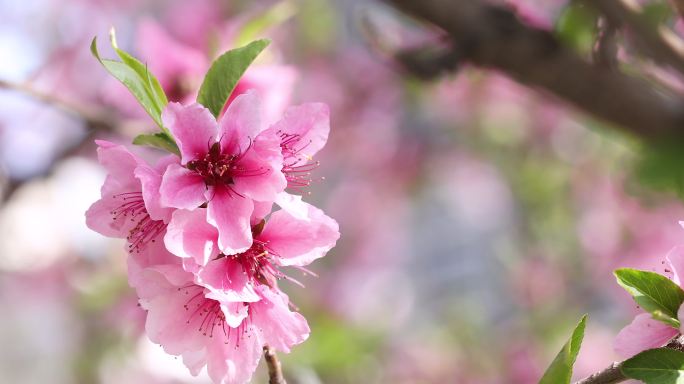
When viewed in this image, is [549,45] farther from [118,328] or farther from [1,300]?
[1,300]

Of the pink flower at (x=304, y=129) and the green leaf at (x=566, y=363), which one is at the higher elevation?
the pink flower at (x=304, y=129)

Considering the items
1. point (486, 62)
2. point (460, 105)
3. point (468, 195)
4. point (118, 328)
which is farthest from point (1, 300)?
point (486, 62)

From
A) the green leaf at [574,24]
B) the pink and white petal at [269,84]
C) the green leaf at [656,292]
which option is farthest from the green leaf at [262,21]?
the green leaf at [656,292]

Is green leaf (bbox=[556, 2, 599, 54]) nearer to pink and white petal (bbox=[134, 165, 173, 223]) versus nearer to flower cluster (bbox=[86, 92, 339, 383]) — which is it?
flower cluster (bbox=[86, 92, 339, 383])

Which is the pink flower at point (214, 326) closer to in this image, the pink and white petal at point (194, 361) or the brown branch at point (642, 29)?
the pink and white petal at point (194, 361)

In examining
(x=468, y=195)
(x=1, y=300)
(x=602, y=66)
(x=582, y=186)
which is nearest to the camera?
(x=602, y=66)

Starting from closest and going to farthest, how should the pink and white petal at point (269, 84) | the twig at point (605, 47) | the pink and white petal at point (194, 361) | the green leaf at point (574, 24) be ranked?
the pink and white petal at point (194, 361), the twig at point (605, 47), the green leaf at point (574, 24), the pink and white petal at point (269, 84)
